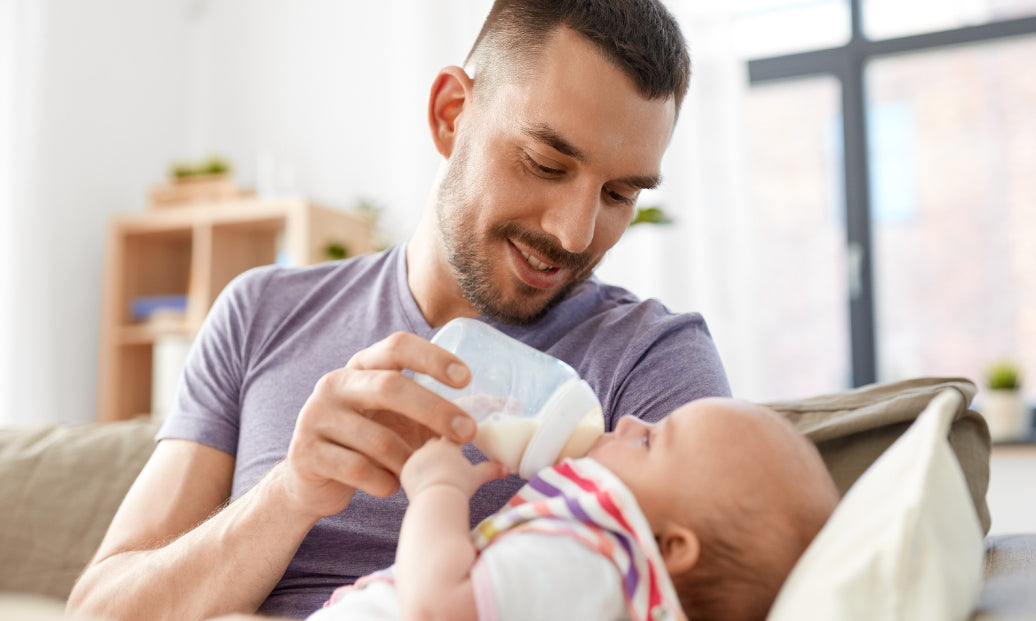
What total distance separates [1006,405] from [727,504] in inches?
106

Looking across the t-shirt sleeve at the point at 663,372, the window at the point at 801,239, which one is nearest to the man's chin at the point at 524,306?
the t-shirt sleeve at the point at 663,372

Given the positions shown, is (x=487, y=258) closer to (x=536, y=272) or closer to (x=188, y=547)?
(x=536, y=272)

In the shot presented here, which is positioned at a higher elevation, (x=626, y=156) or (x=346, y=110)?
(x=346, y=110)

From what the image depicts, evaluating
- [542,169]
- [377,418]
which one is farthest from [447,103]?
[377,418]

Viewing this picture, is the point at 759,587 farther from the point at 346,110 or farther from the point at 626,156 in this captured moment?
the point at 346,110

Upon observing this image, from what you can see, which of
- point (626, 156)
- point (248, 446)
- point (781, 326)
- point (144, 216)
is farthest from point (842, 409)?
point (144, 216)

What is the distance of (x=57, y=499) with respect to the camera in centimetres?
153

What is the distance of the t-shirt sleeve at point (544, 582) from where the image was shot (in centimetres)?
71

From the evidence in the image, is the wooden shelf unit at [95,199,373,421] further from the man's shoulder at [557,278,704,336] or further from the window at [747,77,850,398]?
the man's shoulder at [557,278,704,336]

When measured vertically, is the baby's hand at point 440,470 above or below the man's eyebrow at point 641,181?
below

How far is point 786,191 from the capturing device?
3.54m

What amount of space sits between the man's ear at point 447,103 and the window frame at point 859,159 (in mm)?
2353

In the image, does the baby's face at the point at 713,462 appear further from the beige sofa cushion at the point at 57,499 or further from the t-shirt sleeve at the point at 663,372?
the beige sofa cushion at the point at 57,499

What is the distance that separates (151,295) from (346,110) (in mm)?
1175
